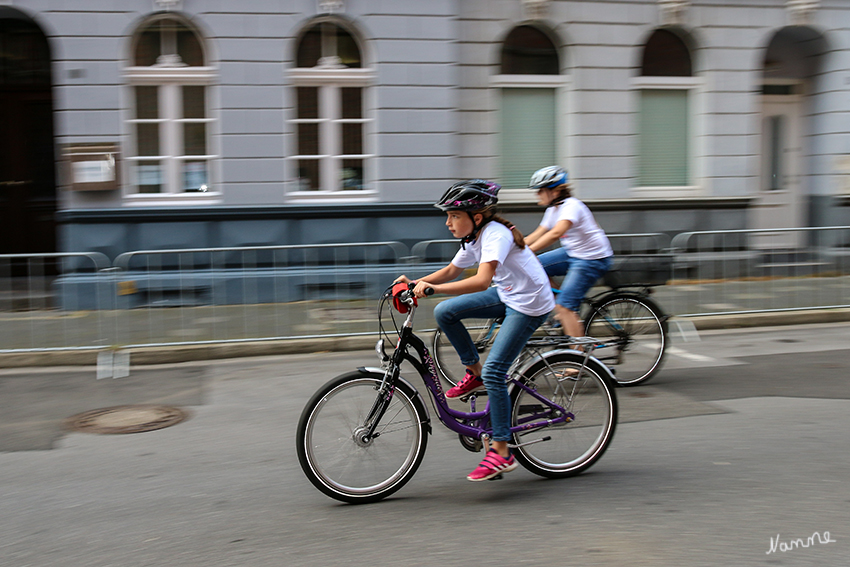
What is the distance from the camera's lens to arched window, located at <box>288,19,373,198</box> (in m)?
12.3

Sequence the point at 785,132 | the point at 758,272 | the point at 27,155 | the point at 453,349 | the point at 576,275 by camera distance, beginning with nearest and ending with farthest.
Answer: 1. the point at 453,349
2. the point at 576,275
3. the point at 758,272
4. the point at 27,155
5. the point at 785,132

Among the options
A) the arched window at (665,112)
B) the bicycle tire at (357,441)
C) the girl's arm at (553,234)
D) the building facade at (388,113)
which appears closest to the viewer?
the bicycle tire at (357,441)

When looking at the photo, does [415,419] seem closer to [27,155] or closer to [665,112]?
[665,112]

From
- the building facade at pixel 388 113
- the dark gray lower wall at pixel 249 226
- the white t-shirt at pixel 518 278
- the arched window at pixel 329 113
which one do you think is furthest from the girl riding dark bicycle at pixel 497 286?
the arched window at pixel 329 113

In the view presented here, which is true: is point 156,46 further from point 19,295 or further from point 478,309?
point 478,309

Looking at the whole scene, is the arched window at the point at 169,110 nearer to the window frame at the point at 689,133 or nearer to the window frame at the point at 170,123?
the window frame at the point at 170,123

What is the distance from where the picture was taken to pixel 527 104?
13492 millimetres

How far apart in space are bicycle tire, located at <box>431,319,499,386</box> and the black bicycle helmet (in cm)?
159

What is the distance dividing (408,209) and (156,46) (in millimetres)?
4253

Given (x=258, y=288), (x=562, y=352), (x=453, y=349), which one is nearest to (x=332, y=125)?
(x=258, y=288)

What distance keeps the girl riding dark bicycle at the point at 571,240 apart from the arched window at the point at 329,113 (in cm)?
605

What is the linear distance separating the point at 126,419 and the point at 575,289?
12.2ft

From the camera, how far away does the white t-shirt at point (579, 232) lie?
688cm

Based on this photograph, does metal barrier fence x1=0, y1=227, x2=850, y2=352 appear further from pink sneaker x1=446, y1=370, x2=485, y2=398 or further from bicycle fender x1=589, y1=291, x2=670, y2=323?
pink sneaker x1=446, y1=370, x2=485, y2=398
